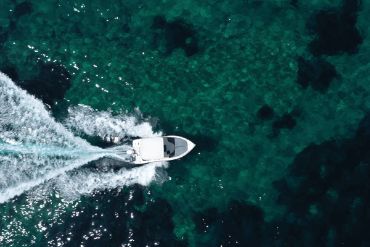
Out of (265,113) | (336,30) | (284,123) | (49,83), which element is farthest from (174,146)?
(336,30)

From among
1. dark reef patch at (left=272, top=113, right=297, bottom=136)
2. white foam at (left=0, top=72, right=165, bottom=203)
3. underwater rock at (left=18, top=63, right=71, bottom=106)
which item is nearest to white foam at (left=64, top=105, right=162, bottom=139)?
white foam at (left=0, top=72, right=165, bottom=203)

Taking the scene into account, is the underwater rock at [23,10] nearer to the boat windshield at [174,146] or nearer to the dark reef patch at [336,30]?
the boat windshield at [174,146]

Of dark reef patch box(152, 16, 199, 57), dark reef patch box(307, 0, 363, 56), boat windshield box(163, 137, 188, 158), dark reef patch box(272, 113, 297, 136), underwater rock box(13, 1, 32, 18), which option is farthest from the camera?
underwater rock box(13, 1, 32, 18)

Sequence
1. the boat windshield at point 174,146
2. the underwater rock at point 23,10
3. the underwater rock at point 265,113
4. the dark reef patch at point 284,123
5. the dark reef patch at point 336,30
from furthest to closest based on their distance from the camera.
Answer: the underwater rock at point 23,10 < the dark reef patch at point 336,30 < the underwater rock at point 265,113 < the dark reef patch at point 284,123 < the boat windshield at point 174,146

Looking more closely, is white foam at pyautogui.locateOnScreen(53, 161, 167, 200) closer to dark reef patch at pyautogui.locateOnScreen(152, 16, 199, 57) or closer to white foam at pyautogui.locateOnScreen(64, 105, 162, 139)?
white foam at pyautogui.locateOnScreen(64, 105, 162, 139)

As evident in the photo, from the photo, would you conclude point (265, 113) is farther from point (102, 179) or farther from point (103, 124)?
point (102, 179)

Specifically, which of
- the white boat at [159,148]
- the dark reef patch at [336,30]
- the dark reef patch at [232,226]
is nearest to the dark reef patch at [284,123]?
the dark reef patch at [336,30]
